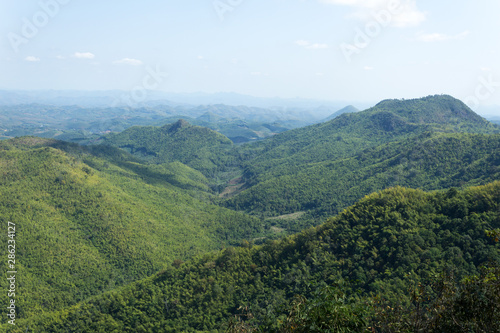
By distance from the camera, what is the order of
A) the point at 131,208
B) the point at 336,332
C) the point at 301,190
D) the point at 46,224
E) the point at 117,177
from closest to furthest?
the point at 336,332 → the point at 46,224 → the point at 131,208 → the point at 117,177 → the point at 301,190

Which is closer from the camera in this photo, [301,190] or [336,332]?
[336,332]

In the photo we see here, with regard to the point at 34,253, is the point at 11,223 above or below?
above

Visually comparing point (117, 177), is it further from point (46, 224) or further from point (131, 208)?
point (46, 224)

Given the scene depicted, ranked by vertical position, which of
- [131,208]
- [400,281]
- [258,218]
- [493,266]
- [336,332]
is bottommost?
[258,218]

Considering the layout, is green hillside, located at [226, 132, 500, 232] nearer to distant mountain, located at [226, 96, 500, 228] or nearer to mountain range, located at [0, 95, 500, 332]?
distant mountain, located at [226, 96, 500, 228]

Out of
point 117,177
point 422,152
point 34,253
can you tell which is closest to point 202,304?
point 34,253

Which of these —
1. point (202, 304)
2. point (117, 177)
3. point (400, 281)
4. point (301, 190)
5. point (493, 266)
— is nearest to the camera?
point (493, 266)

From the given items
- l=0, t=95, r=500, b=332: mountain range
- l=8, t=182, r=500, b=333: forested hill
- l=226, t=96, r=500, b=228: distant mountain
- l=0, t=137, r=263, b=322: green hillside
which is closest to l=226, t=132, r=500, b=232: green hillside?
l=226, t=96, r=500, b=228: distant mountain
